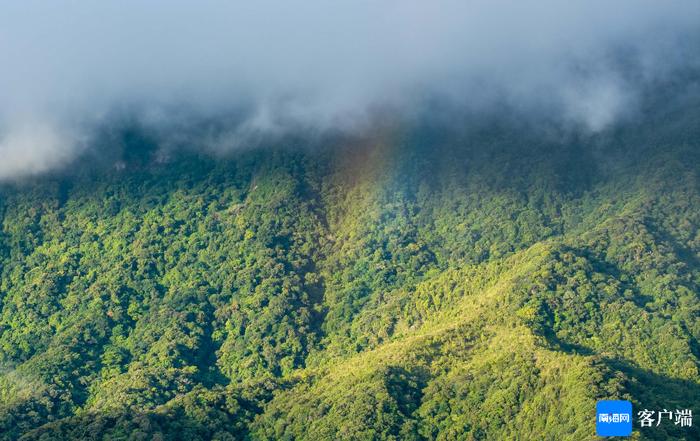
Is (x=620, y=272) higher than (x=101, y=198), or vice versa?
(x=101, y=198)

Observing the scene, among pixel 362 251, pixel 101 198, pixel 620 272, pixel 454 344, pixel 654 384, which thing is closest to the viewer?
pixel 654 384

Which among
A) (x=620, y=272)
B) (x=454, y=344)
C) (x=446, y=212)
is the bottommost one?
(x=454, y=344)

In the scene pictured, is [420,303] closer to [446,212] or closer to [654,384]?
[446,212]

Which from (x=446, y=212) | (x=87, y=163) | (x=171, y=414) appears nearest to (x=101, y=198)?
(x=87, y=163)

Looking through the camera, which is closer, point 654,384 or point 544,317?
point 654,384

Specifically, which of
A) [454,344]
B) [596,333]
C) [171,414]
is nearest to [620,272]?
[596,333]

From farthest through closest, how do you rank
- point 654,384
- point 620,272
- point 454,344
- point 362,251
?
point 362,251
point 620,272
point 454,344
point 654,384
